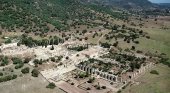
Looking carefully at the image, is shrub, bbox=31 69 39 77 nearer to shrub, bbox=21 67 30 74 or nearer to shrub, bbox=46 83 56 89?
shrub, bbox=21 67 30 74

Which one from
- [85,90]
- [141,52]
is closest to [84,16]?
[141,52]

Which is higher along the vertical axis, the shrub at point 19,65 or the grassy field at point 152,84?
the shrub at point 19,65

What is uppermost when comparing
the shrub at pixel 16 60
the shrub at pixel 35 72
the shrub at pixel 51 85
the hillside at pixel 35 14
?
the hillside at pixel 35 14

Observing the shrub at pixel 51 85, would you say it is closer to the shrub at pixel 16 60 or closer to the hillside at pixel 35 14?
the shrub at pixel 16 60

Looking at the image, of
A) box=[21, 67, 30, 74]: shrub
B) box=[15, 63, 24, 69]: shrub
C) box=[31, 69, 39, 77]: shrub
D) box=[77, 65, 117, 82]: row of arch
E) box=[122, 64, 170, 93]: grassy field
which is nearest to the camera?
box=[122, 64, 170, 93]: grassy field

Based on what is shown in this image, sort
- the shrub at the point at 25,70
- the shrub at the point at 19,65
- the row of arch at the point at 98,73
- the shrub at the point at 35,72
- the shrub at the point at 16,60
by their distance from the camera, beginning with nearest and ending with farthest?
the shrub at the point at 35,72
the shrub at the point at 25,70
the row of arch at the point at 98,73
the shrub at the point at 19,65
the shrub at the point at 16,60

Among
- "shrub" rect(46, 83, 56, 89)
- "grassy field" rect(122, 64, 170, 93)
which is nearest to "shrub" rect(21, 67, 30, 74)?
"shrub" rect(46, 83, 56, 89)

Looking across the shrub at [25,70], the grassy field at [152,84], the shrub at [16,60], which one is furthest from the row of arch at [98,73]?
the shrub at [16,60]

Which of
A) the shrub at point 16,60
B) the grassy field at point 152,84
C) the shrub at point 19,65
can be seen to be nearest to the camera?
the grassy field at point 152,84
